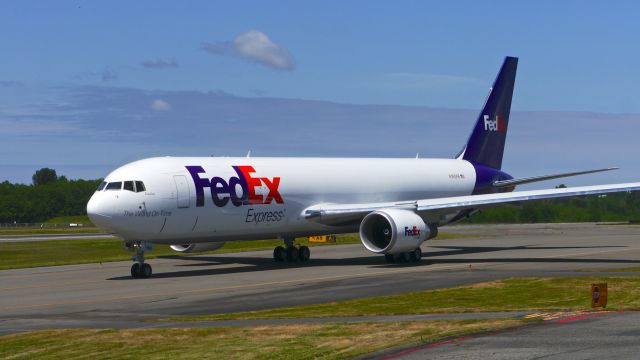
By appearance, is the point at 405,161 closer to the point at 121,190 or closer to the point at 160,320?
the point at 121,190

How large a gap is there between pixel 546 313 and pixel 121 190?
1959 cm

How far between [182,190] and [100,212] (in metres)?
3.43

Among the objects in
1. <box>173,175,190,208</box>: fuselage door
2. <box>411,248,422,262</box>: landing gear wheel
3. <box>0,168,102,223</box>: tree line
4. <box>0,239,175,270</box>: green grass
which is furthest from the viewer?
<box>0,168,102,223</box>: tree line

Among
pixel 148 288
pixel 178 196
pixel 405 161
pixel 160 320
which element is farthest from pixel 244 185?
pixel 160 320

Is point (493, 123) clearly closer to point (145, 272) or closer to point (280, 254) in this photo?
point (280, 254)

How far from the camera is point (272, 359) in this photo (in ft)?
57.3

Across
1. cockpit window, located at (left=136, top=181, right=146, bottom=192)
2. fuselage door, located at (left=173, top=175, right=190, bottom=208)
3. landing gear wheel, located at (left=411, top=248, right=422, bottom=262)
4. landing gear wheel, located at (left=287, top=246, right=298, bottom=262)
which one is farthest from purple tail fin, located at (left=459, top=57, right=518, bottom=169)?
cockpit window, located at (left=136, top=181, right=146, bottom=192)

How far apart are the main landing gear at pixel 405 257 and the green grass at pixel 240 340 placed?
2118 centimetres

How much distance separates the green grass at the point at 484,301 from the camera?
24.7m

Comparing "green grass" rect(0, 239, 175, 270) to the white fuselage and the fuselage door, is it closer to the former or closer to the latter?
the white fuselage

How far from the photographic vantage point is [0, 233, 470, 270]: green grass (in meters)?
51.6

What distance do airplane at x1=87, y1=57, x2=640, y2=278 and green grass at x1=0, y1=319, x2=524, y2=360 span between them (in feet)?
49.9

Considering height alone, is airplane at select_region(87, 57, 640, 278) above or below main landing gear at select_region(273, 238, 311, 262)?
above

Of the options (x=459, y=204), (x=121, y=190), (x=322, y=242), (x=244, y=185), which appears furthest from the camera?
(x=322, y=242)
